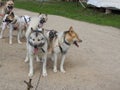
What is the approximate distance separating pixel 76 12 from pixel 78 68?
40.7 ft

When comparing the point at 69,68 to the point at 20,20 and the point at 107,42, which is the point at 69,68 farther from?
the point at 107,42

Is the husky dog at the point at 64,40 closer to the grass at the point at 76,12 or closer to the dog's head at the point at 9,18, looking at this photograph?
the dog's head at the point at 9,18

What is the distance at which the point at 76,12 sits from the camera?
2252cm

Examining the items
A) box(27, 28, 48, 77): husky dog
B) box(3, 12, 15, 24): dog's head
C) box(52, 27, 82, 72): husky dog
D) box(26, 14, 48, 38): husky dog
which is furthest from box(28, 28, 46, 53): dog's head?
box(3, 12, 15, 24): dog's head

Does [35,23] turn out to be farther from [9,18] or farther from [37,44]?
[9,18]

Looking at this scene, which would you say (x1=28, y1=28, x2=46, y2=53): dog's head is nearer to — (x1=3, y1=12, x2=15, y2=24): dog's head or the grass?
(x1=3, y1=12, x2=15, y2=24): dog's head

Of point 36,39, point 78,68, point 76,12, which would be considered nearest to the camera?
point 36,39

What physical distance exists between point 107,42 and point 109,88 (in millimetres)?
5389

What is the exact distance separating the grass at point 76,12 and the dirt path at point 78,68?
4.92 m

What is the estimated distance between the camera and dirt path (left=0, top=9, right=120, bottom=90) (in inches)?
349

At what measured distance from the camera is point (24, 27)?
12.9 metres

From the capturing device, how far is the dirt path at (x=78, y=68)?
8867 mm

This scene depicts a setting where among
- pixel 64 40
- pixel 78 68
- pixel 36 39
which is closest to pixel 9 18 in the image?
pixel 78 68

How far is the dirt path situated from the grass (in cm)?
492
